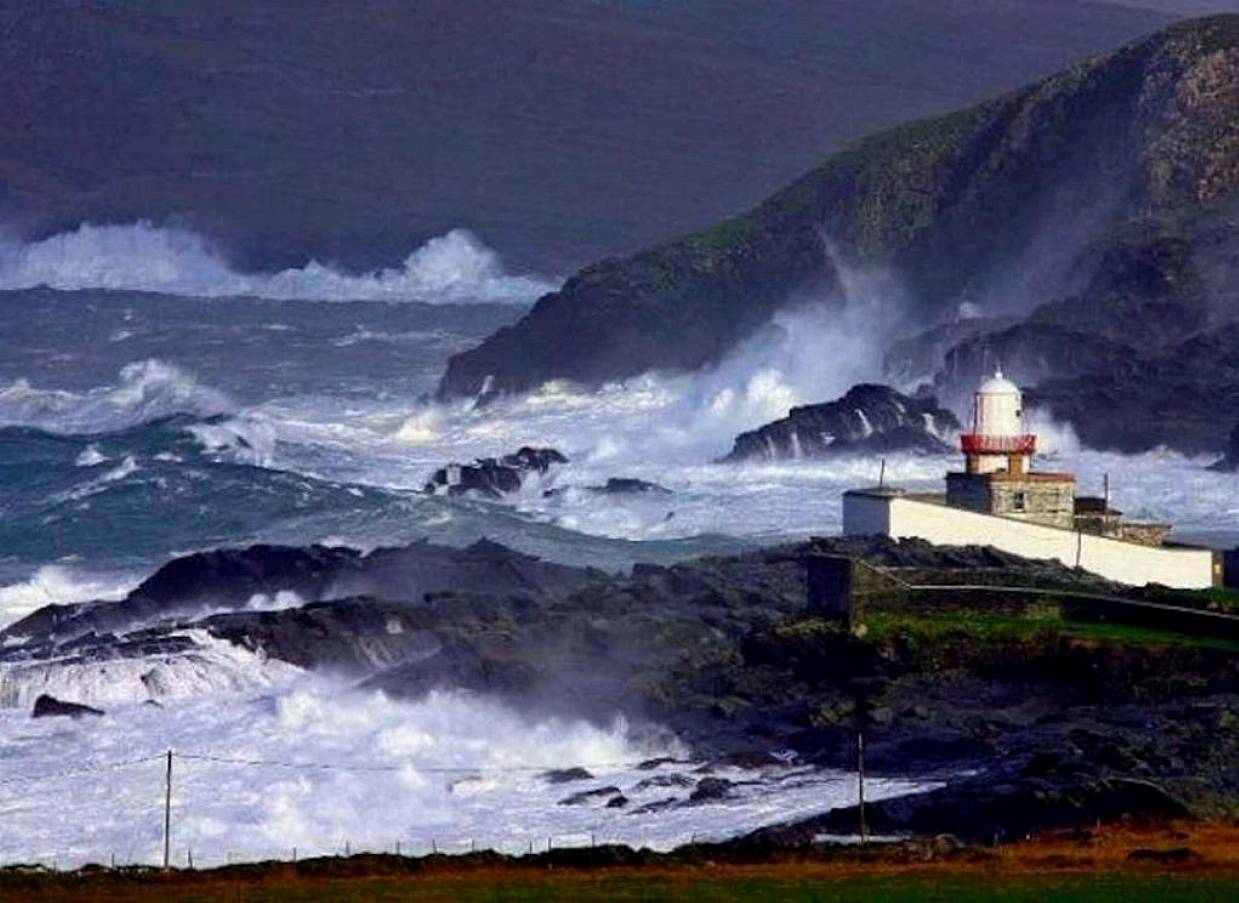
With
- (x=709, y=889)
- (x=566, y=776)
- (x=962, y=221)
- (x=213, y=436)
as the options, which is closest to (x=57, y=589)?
(x=566, y=776)

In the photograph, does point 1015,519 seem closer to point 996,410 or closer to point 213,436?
point 996,410

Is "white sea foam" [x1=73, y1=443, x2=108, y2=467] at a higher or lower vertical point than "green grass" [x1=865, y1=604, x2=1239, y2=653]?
higher

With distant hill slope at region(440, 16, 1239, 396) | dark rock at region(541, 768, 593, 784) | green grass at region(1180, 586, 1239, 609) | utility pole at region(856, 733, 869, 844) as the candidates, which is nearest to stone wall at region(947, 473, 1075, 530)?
green grass at region(1180, 586, 1239, 609)

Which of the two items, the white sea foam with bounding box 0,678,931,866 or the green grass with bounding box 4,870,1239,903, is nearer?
the green grass with bounding box 4,870,1239,903

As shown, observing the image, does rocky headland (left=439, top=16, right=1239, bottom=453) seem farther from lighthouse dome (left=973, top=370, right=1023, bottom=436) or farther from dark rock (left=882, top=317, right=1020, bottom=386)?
lighthouse dome (left=973, top=370, right=1023, bottom=436)

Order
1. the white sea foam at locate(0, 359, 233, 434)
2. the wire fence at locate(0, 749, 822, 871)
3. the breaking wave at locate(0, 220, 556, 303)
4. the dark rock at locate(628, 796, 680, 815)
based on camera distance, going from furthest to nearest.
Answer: the breaking wave at locate(0, 220, 556, 303), the white sea foam at locate(0, 359, 233, 434), the dark rock at locate(628, 796, 680, 815), the wire fence at locate(0, 749, 822, 871)

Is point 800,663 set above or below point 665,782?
above
